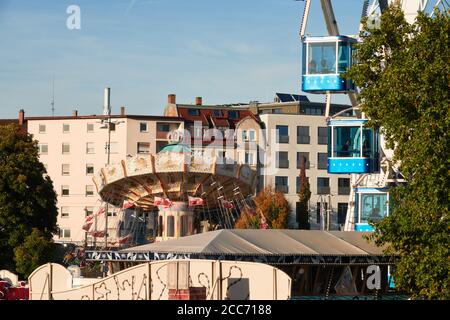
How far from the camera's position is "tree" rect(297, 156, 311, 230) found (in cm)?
10862

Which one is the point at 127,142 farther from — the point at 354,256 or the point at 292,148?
the point at 354,256

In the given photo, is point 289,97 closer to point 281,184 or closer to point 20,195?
point 281,184

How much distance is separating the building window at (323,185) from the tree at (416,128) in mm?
82060

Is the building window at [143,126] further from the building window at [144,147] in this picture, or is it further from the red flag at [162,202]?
the red flag at [162,202]

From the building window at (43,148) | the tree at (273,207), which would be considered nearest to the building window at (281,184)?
the tree at (273,207)

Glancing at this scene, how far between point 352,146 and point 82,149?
75246 millimetres

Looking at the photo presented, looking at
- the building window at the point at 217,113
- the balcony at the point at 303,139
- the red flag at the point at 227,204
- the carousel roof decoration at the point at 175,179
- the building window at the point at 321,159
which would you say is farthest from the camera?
the building window at the point at 217,113

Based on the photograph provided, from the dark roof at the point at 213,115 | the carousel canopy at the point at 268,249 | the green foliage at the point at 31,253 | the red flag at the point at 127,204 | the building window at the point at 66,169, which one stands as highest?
the dark roof at the point at 213,115

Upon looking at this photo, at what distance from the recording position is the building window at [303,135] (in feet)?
419

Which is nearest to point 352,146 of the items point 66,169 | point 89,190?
point 89,190

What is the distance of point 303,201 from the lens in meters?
115

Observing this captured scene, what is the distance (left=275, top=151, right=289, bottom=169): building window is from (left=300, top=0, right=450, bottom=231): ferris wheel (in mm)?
62252

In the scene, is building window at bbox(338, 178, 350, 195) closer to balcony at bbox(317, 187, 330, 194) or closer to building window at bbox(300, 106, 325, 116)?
balcony at bbox(317, 187, 330, 194)
